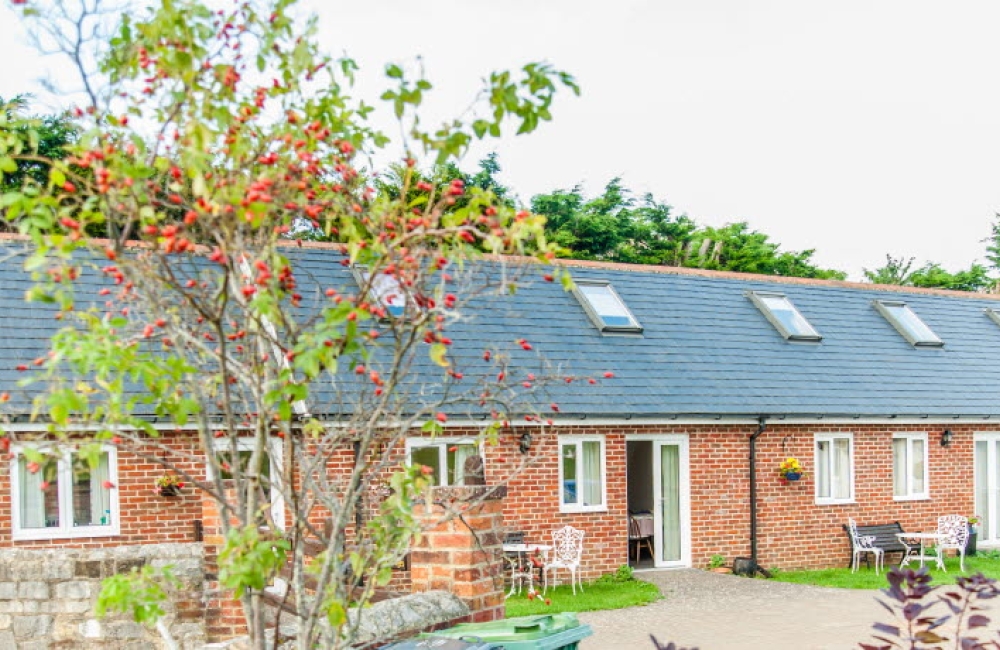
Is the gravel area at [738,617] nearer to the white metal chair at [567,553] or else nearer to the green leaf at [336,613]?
the white metal chair at [567,553]

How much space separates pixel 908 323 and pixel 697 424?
755 cm

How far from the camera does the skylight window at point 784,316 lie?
2289cm

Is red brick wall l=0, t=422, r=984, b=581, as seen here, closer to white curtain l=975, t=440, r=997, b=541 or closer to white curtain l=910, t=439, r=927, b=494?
white curtain l=910, t=439, r=927, b=494

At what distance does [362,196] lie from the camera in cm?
470

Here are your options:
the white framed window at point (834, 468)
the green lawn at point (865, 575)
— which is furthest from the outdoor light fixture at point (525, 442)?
the white framed window at point (834, 468)

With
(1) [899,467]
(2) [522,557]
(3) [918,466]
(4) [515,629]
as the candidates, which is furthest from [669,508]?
(4) [515,629]

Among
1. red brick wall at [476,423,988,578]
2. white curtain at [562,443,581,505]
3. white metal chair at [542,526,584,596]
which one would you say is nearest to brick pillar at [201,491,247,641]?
white metal chair at [542,526,584,596]

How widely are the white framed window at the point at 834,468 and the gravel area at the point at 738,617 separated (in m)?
3.33

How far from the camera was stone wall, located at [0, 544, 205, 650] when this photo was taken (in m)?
9.02

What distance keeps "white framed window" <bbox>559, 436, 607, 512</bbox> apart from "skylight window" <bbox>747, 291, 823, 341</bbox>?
569 centimetres

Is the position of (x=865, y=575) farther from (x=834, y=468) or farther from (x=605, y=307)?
(x=605, y=307)

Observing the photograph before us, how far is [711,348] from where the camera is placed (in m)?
21.5

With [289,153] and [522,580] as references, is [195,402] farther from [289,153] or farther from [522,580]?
[522,580]

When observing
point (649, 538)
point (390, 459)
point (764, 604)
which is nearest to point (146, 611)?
point (390, 459)
